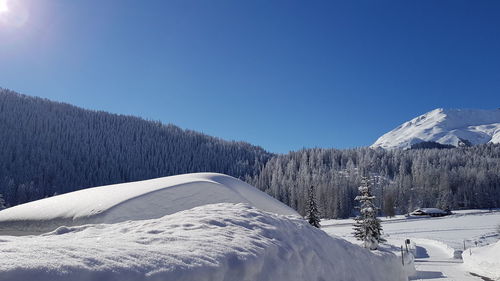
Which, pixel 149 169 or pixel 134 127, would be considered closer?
pixel 149 169

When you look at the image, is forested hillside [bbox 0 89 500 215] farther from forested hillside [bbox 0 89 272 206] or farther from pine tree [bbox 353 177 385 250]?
pine tree [bbox 353 177 385 250]

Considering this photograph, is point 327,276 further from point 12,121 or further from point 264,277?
point 12,121

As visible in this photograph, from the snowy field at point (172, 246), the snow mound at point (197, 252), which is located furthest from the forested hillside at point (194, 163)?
the snow mound at point (197, 252)

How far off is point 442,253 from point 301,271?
35.1 m

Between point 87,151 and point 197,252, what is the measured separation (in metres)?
141

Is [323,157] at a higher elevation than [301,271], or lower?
higher

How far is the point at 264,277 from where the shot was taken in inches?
236

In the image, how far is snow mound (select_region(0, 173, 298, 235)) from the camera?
1227 centimetres

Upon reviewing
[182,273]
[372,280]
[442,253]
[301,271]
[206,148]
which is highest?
[206,148]

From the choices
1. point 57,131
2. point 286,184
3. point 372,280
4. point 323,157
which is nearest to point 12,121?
point 57,131

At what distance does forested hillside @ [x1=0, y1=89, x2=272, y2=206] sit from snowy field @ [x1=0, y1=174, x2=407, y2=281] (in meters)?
97.8

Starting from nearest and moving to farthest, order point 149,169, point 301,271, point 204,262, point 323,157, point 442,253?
point 204,262 → point 301,271 → point 442,253 → point 149,169 → point 323,157

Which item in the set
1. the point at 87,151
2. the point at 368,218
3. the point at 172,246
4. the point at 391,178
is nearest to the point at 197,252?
the point at 172,246

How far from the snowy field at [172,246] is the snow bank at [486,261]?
23.7ft
